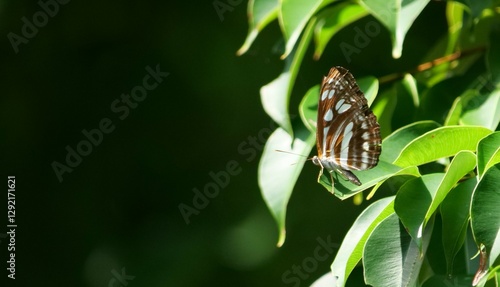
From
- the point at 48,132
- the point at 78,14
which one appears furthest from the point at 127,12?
the point at 48,132

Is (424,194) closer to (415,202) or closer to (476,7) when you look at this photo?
(415,202)

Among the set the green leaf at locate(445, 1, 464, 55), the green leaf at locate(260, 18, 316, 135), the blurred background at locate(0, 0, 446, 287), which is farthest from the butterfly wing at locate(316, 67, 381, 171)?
the blurred background at locate(0, 0, 446, 287)

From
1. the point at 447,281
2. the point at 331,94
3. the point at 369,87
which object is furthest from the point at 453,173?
the point at 369,87

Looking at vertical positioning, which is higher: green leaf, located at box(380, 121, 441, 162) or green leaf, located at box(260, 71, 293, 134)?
green leaf, located at box(260, 71, 293, 134)

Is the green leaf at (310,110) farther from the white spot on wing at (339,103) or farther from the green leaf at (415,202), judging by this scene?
the green leaf at (415,202)

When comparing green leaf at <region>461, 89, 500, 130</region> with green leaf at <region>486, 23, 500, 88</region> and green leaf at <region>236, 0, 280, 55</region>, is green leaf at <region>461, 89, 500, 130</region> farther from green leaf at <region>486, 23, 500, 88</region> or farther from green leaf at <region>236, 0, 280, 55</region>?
green leaf at <region>236, 0, 280, 55</region>

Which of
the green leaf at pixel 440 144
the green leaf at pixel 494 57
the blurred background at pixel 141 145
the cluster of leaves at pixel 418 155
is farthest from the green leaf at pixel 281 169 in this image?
the blurred background at pixel 141 145

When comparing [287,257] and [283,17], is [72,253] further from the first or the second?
[283,17]
